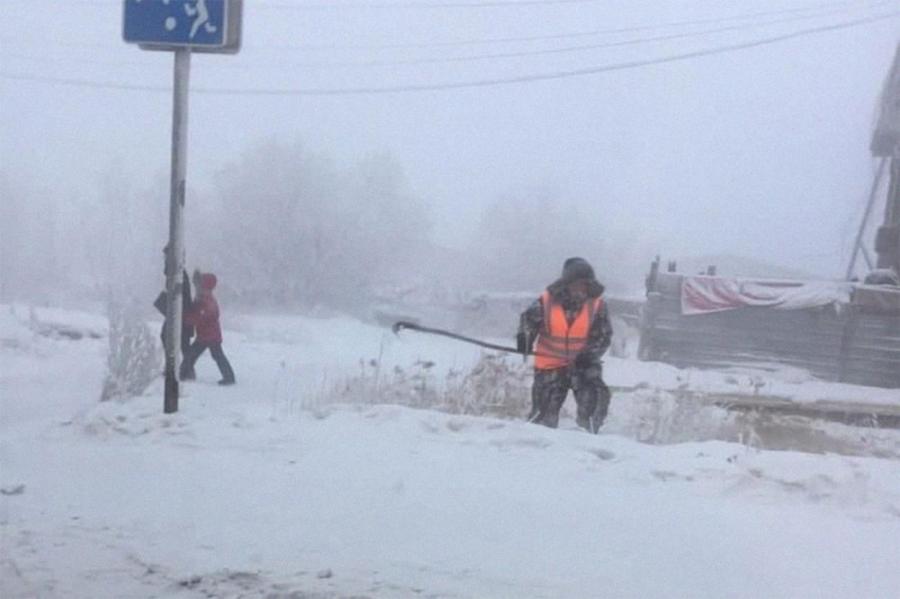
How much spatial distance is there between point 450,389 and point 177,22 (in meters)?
3.56

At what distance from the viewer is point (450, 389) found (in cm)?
845

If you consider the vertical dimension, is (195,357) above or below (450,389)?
below

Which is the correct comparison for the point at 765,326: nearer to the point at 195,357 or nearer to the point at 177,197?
the point at 195,357

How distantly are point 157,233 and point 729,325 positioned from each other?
27761mm

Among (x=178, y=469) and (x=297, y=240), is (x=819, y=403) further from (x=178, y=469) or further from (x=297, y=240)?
(x=297, y=240)

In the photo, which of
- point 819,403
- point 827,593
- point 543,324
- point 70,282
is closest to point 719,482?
point 827,593

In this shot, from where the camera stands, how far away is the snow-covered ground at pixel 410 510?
4.34m

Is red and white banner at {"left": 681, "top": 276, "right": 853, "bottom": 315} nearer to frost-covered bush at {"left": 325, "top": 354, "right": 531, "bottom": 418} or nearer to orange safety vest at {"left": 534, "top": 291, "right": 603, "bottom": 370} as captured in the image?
frost-covered bush at {"left": 325, "top": 354, "right": 531, "bottom": 418}

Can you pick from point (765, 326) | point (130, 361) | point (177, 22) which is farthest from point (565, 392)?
point (765, 326)

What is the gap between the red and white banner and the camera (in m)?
21.0

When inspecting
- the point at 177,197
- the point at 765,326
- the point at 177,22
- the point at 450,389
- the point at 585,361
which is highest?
the point at 177,22

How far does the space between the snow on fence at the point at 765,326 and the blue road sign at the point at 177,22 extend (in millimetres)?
15599

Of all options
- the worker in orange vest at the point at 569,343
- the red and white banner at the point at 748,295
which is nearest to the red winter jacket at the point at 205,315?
the worker in orange vest at the point at 569,343

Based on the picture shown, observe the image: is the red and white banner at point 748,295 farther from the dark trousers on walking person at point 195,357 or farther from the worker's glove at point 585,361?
the worker's glove at point 585,361
